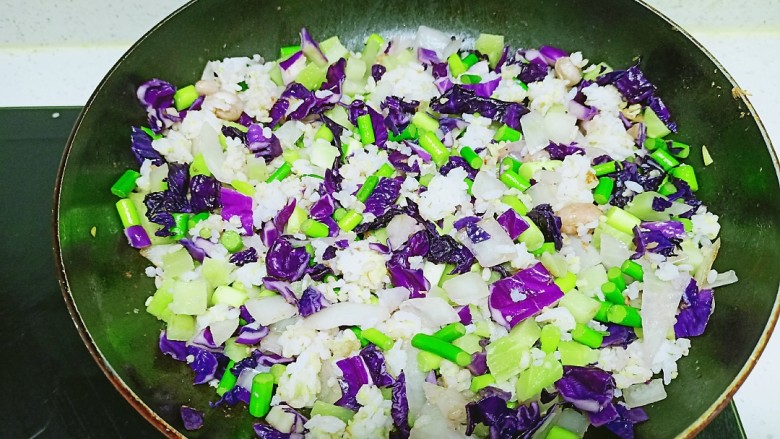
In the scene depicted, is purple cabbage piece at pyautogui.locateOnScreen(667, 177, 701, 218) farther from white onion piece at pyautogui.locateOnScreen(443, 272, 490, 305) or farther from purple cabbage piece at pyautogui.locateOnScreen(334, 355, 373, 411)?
purple cabbage piece at pyautogui.locateOnScreen(334, 355, 373, 411)

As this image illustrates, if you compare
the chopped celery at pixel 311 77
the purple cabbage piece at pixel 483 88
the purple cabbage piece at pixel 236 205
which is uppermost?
the chopped celery at pixel 311 77

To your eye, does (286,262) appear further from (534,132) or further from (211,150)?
(534,132)

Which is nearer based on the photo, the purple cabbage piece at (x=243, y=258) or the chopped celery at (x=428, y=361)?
the chopped celery at (x=428, y=361)

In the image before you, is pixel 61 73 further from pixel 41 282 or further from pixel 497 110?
A: pixel 497 110

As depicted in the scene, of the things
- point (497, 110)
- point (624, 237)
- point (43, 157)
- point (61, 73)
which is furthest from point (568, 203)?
point (61, 73)

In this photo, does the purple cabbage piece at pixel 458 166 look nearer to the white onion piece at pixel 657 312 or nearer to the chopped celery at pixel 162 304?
the white onion piece at pixel 657 312

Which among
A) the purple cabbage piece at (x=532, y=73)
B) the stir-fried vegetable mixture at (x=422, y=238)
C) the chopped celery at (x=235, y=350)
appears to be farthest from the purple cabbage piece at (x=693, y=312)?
the chopped celery at (x=235, y=350)

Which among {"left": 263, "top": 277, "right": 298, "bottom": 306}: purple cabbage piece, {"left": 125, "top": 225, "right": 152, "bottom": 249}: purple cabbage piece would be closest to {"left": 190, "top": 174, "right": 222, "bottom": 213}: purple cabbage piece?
{"left": 125, "top": 225, "right": 152, "bottom": 249}: purple cabbage piece
